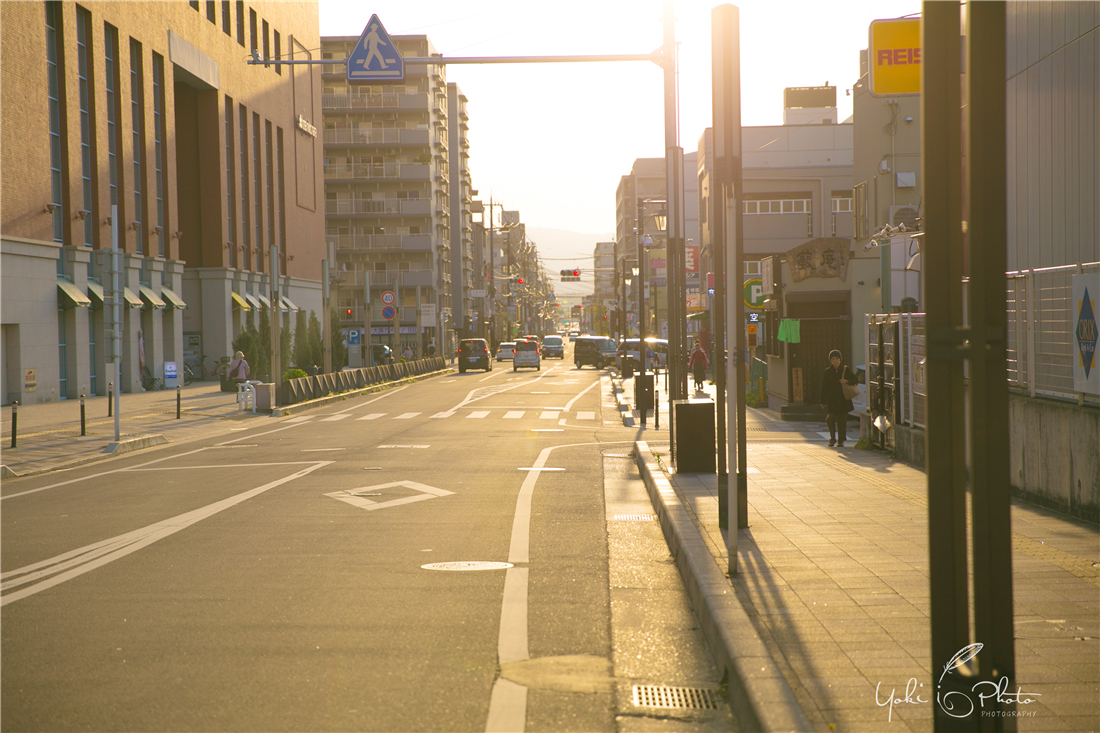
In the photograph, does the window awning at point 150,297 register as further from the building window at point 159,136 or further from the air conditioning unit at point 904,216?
the air conditioning unit at point 904,216

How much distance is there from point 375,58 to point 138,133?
32.1m

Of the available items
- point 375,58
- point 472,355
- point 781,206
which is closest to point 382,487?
point 375,58

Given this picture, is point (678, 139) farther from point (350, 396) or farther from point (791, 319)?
point (350, 396)

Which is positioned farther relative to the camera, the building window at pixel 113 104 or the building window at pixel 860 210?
the building window at pixel 113 104

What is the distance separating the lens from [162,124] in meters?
45.0

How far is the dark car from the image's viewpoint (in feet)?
196

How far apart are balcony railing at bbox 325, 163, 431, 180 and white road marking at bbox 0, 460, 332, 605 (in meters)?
77.4

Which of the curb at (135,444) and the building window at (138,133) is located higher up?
the building window at (138,133)

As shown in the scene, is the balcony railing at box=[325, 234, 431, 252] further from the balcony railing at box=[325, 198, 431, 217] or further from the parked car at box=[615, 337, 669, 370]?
the parked car at box=[615, 337, 669, 370]

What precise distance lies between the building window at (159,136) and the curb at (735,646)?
41.7 metres

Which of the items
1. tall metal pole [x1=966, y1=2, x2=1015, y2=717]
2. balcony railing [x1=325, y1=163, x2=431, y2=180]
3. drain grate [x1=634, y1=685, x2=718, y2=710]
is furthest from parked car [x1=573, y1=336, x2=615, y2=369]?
tall metal pole [x1=966, y1=2, x2=1015, y2=717]

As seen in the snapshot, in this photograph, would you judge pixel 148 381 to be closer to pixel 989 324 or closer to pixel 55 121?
pixel 55 121

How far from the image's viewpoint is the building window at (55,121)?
34844 mm

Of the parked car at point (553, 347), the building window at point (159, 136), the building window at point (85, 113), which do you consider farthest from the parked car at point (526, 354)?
the building window at point (85, 113)
